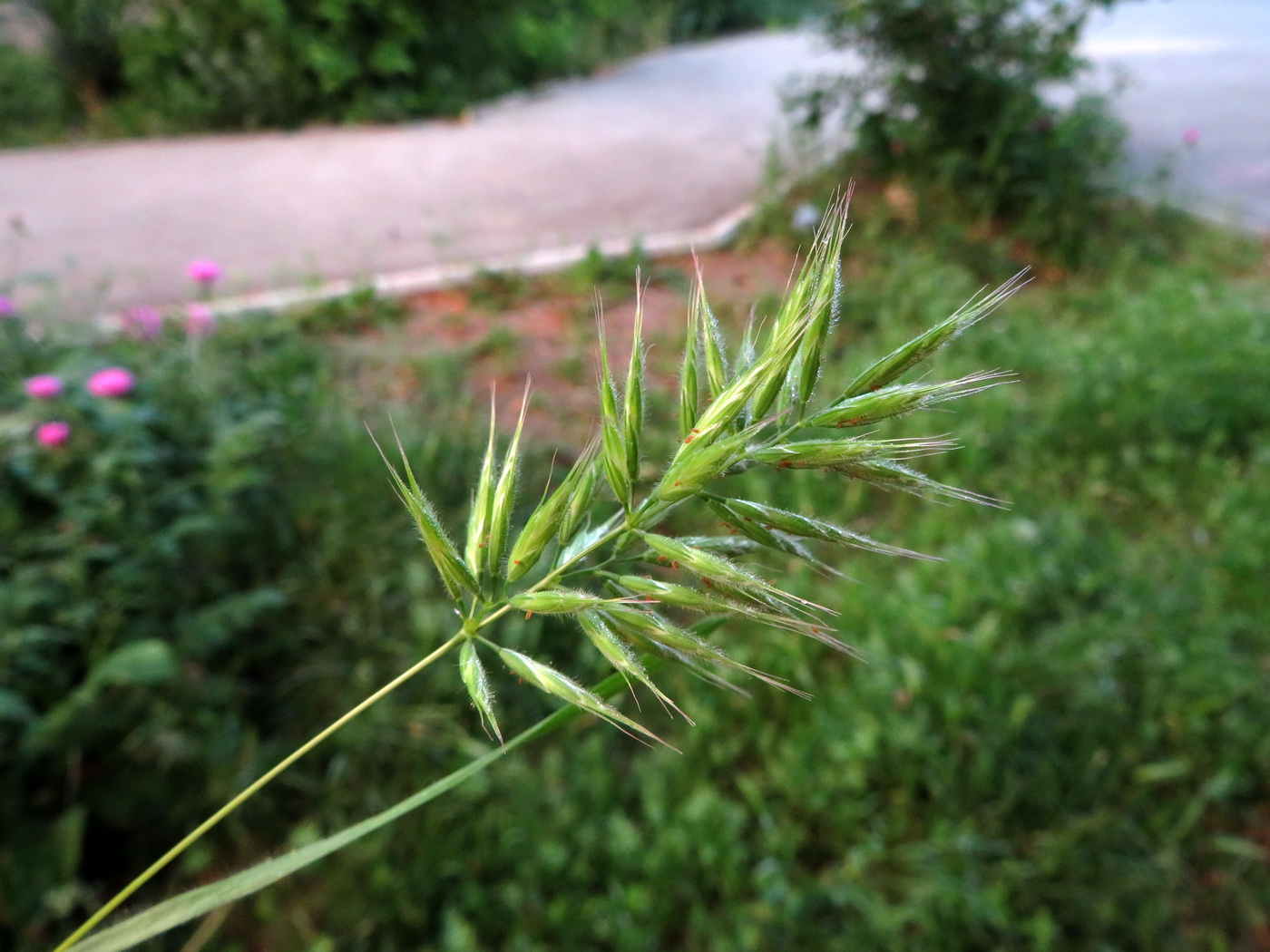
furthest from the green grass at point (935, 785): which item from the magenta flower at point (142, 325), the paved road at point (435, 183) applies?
the paved road at point (435, 183)

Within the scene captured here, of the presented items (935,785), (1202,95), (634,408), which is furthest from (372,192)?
(1202,95)

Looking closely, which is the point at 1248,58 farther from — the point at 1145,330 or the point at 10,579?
the point at 10,579

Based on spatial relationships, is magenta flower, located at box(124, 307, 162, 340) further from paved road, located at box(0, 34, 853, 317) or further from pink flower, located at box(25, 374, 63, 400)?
paved road, located at box(0, 34, 853, 317)

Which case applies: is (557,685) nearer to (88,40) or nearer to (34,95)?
(88,40)

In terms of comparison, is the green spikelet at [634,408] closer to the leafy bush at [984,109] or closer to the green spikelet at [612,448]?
the green spikelet at [612,448]

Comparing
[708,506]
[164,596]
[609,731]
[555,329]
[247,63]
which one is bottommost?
[609,731]

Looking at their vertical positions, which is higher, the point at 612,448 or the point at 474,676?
the point at 612,448
